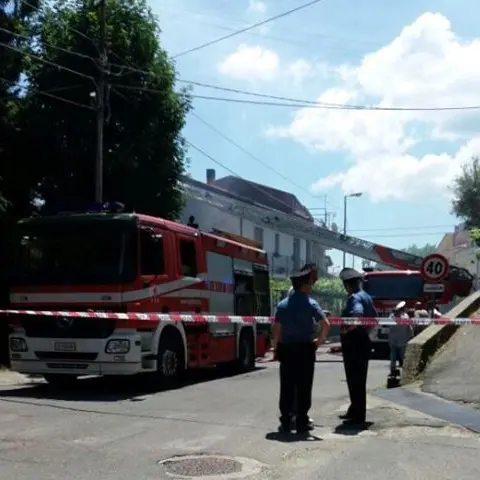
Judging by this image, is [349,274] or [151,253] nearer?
[349,274]

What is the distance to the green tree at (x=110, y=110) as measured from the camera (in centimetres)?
2212

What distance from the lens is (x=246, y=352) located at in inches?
736

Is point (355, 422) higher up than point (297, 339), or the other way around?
point (297, 339)

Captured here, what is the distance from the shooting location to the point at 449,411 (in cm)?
1007

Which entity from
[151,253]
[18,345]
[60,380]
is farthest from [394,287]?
[18,345]

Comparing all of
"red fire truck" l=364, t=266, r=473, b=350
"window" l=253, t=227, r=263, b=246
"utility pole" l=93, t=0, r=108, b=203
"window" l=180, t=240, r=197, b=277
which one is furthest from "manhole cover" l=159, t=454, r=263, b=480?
"window" l=253, t=227, r=263, b=246

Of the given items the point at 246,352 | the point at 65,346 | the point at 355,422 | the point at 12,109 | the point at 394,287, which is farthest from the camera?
the point at 394,287

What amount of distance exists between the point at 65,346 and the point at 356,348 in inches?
212

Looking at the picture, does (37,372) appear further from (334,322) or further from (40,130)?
(40,130)

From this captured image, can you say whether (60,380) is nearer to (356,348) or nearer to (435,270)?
(356,348)

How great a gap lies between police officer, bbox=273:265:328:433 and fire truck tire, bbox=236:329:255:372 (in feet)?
29.5

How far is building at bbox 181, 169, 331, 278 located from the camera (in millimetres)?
47062

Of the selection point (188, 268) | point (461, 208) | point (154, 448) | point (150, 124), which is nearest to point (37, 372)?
point (188, 268)

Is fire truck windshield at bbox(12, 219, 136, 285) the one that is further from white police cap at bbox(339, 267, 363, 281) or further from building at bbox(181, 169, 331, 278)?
building at bbox(181, 169, 331, 278)
